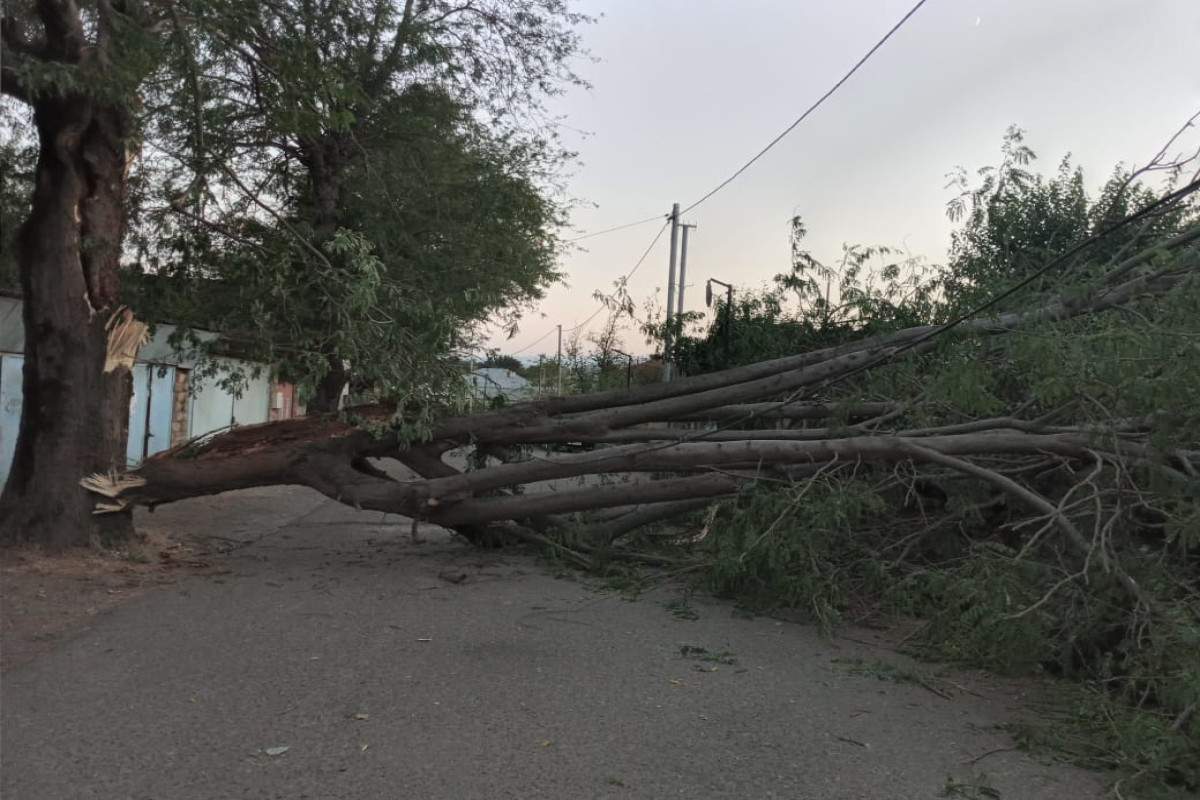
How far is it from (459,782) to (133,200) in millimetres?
7376

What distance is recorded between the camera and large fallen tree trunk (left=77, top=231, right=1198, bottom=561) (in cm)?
746

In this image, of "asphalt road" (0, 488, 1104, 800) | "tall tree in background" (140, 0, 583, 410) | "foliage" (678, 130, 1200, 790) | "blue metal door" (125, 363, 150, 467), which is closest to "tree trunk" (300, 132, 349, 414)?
"tall tree in background" (140, 0, 583, 410)

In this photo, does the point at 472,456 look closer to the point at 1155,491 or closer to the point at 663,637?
the point at 663,637

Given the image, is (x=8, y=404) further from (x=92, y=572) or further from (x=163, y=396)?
(x=92, y=572)

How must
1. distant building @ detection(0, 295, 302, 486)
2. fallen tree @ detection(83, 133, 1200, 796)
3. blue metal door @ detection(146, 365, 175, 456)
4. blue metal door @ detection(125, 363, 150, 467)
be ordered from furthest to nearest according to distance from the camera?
1. blue metal door @ detection(146, 365, 175, 456)
2. blue metal door @ detection(125, 363, 150, 467)
3. distant building @ detection(0, 295, 302, 486)
4. fallen tree @ detection(83, 133, 1200, 796)

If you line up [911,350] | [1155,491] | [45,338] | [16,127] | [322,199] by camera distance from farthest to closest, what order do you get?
[322,199] → [16,127] → [45,338] → [911,350] → [1155,491]

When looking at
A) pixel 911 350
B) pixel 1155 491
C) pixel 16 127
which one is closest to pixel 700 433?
pixel 911 350

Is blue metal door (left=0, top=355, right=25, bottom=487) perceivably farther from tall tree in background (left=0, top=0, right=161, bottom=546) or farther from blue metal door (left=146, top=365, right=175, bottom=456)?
tall tree in background (left=0, top=0, right=161, bottom=546)

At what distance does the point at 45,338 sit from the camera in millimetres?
7727

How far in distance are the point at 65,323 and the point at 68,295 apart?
0.25 m

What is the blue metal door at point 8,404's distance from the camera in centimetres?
1134

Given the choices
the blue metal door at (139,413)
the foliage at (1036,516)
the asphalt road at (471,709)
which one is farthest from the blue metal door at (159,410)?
the foliage at (1036,516)

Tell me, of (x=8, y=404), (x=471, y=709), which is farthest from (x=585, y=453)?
(x=8, y=404)

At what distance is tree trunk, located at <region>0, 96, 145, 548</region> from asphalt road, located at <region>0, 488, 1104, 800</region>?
1.78 m
